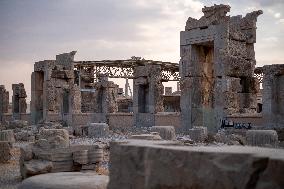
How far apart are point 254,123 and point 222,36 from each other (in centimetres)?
403

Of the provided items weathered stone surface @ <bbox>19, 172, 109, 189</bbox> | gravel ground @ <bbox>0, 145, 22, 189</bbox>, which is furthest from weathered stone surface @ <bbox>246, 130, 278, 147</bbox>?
weathered stone surface @ <bbox>19, 172, 109, 189</bbox>

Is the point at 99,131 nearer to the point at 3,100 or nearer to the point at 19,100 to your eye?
the point at 19,100

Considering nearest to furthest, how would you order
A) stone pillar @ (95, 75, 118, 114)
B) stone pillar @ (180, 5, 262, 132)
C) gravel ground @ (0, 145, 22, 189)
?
gravel ground @ (0, 145, 22, 189)
stone pillar @ (180, 5, 262, 132)
stone pillar @ (95, 75, 118, 114)

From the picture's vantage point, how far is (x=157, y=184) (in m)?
3.73

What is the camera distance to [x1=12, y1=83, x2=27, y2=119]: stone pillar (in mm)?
30516

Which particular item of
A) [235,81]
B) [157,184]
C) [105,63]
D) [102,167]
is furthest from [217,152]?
[105,63]

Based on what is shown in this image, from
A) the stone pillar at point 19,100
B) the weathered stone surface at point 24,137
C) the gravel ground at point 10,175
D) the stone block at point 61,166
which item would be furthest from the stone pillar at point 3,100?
the stone block at point 61,166

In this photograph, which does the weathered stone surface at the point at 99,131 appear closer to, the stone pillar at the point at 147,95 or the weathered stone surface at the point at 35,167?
the stone pillar at the point at 147,95

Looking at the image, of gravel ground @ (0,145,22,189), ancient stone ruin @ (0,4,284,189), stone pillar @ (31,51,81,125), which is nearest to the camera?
ancient stone ruin @ (0,4,284,189)

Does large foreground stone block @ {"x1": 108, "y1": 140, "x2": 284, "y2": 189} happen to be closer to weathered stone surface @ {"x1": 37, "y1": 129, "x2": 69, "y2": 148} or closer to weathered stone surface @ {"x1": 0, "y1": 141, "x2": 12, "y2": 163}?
weathered stone surface @ {"x1": 37, "y1": 129, "x2": 69, "y2": 148}

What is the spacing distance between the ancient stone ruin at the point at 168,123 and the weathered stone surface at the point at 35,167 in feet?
0.07

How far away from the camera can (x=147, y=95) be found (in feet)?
73.7

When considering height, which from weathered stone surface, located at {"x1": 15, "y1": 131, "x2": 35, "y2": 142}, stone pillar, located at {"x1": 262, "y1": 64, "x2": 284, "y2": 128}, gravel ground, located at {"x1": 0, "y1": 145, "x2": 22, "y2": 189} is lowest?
gravel ground, located at {"x1": 0, "y1": 145, "x2": 22, "y2": 189}

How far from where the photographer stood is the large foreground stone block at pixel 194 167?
3.05m
